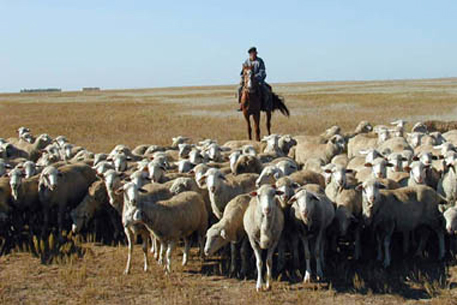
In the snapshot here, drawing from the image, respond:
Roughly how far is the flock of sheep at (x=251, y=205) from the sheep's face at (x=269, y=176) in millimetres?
23

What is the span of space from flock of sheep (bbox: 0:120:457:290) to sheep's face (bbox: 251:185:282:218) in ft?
0.05

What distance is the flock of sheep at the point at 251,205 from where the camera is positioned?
8.02m

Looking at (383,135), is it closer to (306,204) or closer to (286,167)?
(286,167)

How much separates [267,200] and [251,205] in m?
0.65

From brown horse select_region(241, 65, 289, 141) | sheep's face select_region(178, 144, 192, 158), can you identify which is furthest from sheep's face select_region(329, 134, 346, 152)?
brown horse select_region(241, 65, 289, 141)

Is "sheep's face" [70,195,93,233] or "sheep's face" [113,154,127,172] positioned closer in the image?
"sheep's face" [70,195,93,233]

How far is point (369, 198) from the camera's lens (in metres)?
8.31

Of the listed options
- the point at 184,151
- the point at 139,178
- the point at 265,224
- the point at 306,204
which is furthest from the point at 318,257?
the point at 184,151

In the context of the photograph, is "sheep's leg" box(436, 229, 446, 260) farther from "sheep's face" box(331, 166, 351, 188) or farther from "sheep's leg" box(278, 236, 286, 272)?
"sheep's leg" box(278, 236, 286, 272)

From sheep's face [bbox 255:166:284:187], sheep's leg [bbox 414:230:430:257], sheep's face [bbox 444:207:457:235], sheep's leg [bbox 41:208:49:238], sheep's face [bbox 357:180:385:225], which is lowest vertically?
sheep's leg [bbox 414:230:430:257]

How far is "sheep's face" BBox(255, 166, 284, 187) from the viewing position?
940 centimetres

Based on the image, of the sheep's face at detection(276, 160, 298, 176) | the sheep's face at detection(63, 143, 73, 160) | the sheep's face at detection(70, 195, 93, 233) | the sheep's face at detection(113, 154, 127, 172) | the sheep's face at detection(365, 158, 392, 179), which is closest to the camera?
the sheep's face at detection(70, 195, 93, 233)

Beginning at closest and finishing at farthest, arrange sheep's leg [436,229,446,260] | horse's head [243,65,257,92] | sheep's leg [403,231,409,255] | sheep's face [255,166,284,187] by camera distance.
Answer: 1. sheep's leg [436,229,446,260]
2. sheep's leg [403,231,409,255]
3. sheep's face [255,166,284,187]
4. horse's head [243,65,257,92]

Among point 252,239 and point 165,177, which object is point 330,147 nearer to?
point 165,177
